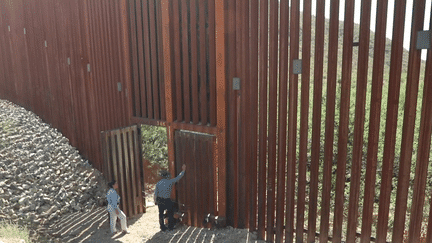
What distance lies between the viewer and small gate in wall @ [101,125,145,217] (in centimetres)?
725

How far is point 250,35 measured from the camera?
18.9ft

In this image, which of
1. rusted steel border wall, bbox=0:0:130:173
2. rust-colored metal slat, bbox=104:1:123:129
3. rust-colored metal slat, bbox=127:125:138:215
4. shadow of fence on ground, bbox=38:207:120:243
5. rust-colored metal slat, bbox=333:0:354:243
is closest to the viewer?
rust-colored metal slat, bbox=333:0:354:243

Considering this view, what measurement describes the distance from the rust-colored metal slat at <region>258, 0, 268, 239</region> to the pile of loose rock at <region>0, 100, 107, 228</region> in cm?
467

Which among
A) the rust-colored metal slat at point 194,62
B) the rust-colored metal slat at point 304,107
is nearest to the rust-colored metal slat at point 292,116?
the rust-colored metal slat at point 304,107

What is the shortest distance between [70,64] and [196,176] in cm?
623

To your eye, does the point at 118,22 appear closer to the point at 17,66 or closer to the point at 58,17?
the point at 58,17

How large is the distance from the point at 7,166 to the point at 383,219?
28.1 feet

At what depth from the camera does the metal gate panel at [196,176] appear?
670 centimetres

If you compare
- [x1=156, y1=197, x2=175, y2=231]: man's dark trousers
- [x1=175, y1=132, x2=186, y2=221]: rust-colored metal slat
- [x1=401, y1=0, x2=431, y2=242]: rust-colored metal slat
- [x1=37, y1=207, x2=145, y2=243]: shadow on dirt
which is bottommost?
[x1=37, y1=207, x2=145, y2=243]: shadow on dirt

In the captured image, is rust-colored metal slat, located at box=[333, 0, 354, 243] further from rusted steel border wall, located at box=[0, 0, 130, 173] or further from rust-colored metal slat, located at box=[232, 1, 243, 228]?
rusted steel border wall, located at box=[0, 0, 130, 173]

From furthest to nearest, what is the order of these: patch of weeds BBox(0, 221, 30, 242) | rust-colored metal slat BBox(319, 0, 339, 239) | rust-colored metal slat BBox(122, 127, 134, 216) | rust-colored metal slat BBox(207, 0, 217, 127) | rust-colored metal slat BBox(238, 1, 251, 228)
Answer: rust-colored metal slat BBox(122, 127, 134, 216) → rust-colored metal slat BBox(207, 0, 217, 127) → rust-colored metal slat BBox(238, 1, 251, 228) → patch of weeds BBox(0, 221, 30, 242) → rust-colored metal slat BBox(319, 0, 339, 239)

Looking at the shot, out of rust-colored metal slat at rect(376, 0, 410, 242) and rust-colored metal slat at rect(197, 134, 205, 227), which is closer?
rust-colored metal slat at rect(376, 0, 410, 242)

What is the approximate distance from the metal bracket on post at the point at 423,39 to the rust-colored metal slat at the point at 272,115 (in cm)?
207

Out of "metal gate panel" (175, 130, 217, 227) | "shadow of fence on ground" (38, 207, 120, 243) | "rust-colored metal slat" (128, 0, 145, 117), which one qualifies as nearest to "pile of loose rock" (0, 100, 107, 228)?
"shadow of fence on ground" (38, 207, 120, 243)
